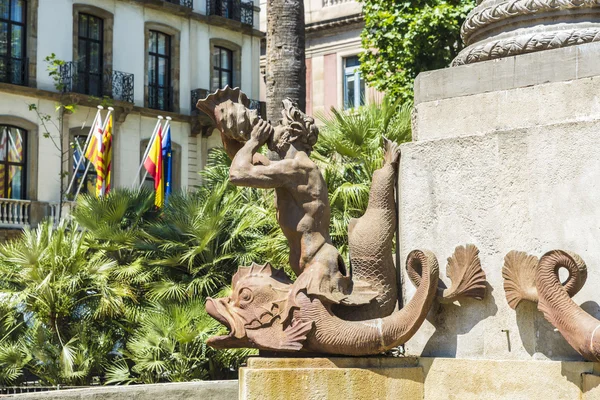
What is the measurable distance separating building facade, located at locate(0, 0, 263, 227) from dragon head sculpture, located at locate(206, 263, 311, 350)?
869 inches

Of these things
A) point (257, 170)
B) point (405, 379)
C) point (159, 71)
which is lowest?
point (405, 379)

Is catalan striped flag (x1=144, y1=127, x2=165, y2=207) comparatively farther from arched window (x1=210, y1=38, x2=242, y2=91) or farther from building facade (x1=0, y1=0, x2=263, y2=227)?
arched window (x1=210, y1=38, x2=242, y2=91)

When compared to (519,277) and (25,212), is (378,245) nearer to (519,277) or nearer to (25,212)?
(519,277)

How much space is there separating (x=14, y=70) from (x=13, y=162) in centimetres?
266

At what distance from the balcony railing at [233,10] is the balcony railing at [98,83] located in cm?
475

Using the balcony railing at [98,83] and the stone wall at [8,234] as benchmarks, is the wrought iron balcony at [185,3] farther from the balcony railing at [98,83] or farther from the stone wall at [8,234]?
the stone wall at [8,234]

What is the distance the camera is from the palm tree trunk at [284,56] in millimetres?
14758

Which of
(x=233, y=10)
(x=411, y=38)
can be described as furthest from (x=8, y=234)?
(x=411, y=38)

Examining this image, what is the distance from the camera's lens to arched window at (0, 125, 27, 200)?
30062 millimetres

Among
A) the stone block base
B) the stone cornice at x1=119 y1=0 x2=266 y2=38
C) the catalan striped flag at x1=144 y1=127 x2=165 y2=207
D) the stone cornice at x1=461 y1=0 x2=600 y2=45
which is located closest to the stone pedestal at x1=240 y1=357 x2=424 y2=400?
the stone block base

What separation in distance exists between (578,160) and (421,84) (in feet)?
3.30

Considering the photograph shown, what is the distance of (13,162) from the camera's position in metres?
30.3

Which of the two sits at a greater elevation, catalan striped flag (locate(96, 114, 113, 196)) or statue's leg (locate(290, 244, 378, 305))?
catalan striped flag (locate(96, 114, 113, 196))

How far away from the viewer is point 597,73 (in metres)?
4.77
